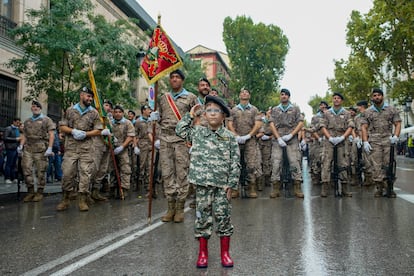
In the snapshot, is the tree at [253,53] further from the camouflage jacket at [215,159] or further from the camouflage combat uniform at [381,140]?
the camouflage jacket at [215,159]

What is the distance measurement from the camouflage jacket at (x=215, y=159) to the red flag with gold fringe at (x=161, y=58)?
2276 millimetres

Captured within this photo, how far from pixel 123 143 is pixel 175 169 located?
3.65 metres

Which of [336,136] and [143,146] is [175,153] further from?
[143,146]

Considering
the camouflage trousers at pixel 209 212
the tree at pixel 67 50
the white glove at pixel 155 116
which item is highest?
the tree at pixel 67 50

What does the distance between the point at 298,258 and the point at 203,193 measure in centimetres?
112

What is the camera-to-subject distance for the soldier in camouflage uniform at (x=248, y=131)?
29.1 ft

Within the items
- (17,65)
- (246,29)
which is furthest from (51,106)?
(246,29)

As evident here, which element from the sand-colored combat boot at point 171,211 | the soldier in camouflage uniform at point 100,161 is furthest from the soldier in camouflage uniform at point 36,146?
the sand-colored combat boot at point 171,211

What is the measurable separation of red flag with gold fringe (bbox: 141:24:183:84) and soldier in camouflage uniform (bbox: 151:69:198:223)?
140mm

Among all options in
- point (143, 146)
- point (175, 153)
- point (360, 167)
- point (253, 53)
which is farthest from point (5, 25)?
point (253, 53)

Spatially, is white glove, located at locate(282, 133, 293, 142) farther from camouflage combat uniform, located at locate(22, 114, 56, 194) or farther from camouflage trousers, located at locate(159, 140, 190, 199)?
camouflage combat uniform, located at locate(22, 114, 56, 194)

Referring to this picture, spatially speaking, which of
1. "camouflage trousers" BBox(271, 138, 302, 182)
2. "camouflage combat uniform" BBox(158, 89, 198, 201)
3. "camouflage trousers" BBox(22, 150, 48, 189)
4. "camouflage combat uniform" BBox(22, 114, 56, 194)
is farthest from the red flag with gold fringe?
"camouflage trousers" BBox(22, 150, 48, 189)

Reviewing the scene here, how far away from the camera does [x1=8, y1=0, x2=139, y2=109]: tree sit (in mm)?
11109

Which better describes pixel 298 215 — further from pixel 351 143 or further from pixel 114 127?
pixel 351 143
